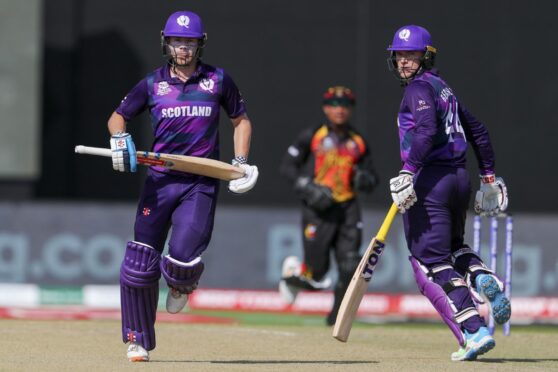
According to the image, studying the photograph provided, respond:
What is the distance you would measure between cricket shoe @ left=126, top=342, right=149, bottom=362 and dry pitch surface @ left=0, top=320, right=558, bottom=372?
53 millimetres

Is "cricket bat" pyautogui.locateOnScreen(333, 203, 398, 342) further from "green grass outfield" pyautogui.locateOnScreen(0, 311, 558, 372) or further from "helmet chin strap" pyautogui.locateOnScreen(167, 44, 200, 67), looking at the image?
"helmet chin strap" pyautogui.locateOnScreen(167, 44, 200, 67)

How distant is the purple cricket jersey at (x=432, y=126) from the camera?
26.6ft

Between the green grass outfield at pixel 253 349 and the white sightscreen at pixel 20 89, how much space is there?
3.88 m

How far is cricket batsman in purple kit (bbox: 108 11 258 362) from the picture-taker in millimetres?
8008

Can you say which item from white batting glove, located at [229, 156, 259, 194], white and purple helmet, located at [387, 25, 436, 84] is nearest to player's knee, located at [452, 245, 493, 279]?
white and purple helmet, located at [387, 25, 436, 84]

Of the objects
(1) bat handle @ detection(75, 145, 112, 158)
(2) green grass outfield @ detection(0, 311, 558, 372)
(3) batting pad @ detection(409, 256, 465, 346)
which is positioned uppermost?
(1) bat handle @ detection(75, 145, 112, 158)

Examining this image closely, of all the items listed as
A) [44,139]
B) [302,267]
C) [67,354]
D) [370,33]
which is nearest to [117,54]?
[44,139]

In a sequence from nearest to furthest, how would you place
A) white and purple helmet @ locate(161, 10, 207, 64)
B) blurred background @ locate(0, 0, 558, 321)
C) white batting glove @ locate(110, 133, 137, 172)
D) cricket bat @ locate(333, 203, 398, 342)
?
white batting glove @ locate(110, 133, 137, 172) < white and purple helmet @ locate(161, 10, 207, 64) < cricket bat @ locate(333, 203, 398, 342) < blurred background @ locate(0, 0, 558, 321)

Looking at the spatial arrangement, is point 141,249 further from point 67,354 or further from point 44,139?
point 44,139

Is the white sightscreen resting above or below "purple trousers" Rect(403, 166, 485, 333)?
below

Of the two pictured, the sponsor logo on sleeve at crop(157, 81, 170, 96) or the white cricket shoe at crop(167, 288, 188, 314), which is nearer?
the sponsor logo on sleeve at crop(157, 81, 170, 96)

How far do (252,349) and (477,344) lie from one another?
1434 mm

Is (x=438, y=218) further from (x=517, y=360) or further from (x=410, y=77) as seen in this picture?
(x=517, y=360)

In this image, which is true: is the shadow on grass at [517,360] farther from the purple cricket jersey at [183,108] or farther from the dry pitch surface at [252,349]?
the purple cricket jersey at [183,108]
